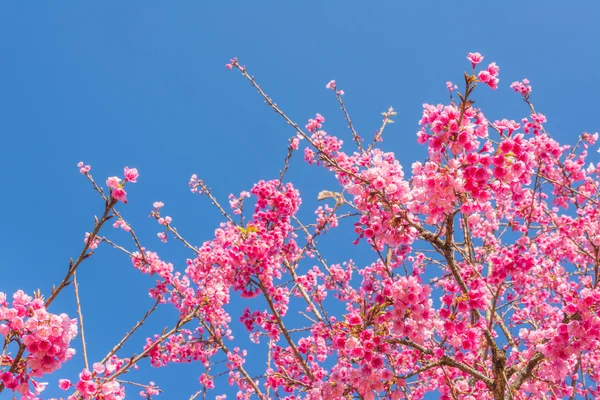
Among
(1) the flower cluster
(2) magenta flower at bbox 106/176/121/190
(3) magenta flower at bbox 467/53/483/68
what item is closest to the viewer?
(1) the flower cluster

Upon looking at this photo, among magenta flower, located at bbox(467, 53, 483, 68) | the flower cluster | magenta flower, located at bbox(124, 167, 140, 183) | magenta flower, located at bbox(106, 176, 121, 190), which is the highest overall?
magenta flower, located at bbox(467, 53, 483, 68)

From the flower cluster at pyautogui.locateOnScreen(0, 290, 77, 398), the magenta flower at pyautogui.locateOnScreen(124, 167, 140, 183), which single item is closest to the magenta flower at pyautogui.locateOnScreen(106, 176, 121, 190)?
the magenta flower at pyautogui.locateOnScreen(124, 167, 140, 183)

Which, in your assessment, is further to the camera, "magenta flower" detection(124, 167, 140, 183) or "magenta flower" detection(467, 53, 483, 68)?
"magenta flower" detection(467, 53, 483, 68)

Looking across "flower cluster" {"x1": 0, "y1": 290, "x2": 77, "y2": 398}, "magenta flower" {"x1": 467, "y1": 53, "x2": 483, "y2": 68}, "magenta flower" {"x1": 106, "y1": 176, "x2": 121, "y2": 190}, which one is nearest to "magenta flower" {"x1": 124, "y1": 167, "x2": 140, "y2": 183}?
"magenta flower" {"x1": 106, "y1": 176, "x2": 121, "y2": 190}

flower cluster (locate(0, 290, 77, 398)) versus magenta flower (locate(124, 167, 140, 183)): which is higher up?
magenta flower (locate(124, 167, 140, 183))

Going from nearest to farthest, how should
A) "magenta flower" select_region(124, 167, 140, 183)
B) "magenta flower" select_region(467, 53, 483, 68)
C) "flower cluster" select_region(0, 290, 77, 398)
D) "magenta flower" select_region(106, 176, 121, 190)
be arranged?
"flower cluster" select_region(0, 290, 77, 398) < "magenta flower" select_region(106, 176, 121, 190) < "magenta flower" select_region(124, 167, 140, 183) < "magenta flower" select_region(467, 53, 483, 68)

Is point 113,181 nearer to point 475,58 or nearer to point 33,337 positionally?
point 33,337

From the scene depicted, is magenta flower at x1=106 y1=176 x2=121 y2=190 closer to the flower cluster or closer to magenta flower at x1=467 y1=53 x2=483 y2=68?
the flower cluster

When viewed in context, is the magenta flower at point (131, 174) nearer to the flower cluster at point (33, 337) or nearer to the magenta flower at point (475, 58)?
the flower cluster at point (33, 337)

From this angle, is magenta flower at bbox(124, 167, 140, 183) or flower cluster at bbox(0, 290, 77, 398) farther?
magenta flower at bbox(124, 167, 140, 183)

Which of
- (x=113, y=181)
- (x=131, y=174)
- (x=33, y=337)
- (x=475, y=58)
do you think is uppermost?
(x=475, y=58)

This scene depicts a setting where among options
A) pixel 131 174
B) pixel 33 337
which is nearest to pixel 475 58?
pixel 131 174

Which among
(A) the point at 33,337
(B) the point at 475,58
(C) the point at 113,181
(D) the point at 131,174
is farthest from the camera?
(B) the point at 475,58

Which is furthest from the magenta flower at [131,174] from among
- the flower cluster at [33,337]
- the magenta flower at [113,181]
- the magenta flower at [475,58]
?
the magenta flower at [475,58]
